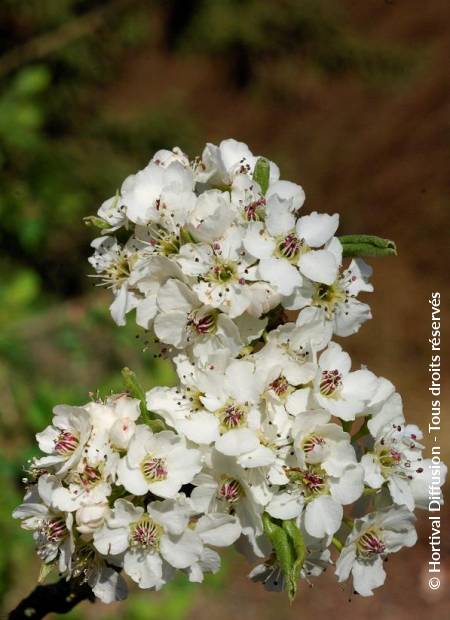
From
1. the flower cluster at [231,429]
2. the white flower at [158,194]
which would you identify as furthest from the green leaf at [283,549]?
the white flower at [158,194]

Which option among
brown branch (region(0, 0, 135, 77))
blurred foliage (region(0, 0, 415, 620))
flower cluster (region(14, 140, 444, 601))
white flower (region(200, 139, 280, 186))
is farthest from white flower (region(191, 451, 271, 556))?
brown branch (region(0, 0, 135, 77))

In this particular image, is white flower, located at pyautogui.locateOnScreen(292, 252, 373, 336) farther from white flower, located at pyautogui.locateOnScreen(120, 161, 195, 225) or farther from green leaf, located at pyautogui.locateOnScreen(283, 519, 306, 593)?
green leaf, located at pyautogui.locateOnScreen(283, 519, 306, 593)

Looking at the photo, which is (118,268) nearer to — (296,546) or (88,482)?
(88,482)

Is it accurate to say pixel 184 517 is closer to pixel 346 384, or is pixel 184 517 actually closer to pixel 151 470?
pixel 151 470

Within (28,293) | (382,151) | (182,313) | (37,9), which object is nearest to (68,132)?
(37,9)

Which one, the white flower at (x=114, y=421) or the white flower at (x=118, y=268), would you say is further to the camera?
the white flower at (x=118, y=268)

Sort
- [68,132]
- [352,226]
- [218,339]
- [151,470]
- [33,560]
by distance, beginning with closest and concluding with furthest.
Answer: [151,470]
[218,339]
[33,560]
[68,132]
[352,226]

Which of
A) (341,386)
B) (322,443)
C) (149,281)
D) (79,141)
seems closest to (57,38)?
(79,141)

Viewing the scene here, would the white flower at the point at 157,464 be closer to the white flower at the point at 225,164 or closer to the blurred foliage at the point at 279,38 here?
the white flower at the point at 225,164
